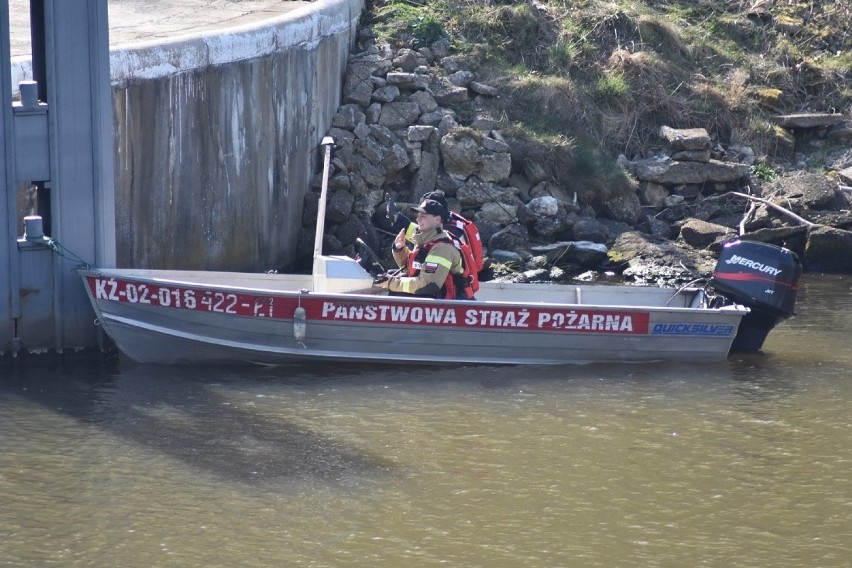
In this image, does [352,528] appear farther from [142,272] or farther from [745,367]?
[745,367]

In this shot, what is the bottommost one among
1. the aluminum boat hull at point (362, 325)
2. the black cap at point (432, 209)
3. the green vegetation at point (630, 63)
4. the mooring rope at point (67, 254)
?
the aluminum boat hull at point (362, 325)

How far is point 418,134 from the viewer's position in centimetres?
1625

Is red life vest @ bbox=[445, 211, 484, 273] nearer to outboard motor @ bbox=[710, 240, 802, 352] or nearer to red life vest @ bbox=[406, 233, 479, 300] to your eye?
red life vest @ bbox=[406, 233, 479, 300]

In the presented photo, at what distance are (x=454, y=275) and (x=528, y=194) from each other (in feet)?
18.3

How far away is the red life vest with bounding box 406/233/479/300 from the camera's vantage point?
37.1 ft

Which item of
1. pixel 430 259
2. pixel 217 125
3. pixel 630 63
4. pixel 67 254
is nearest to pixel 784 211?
pixel 630 63

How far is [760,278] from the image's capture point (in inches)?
461

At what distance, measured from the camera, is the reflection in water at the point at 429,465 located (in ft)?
24.6

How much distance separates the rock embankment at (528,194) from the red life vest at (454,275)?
3651 mm

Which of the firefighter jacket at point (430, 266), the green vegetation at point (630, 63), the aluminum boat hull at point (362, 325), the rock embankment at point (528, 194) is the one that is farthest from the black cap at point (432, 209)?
the green vegetation at point (630, 63)

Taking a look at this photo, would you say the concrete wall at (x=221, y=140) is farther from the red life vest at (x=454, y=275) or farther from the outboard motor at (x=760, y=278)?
the outboard motor at (x=760, y=278)

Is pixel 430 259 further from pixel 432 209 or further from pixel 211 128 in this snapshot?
pixel 211 128

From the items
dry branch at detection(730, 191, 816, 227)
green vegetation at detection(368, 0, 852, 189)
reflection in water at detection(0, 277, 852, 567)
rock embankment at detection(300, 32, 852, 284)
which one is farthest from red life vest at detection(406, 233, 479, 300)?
dry branch at detection(730, 191, 816, 227)

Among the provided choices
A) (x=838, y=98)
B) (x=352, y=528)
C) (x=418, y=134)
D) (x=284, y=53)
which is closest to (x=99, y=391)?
(x=352, y=528)
